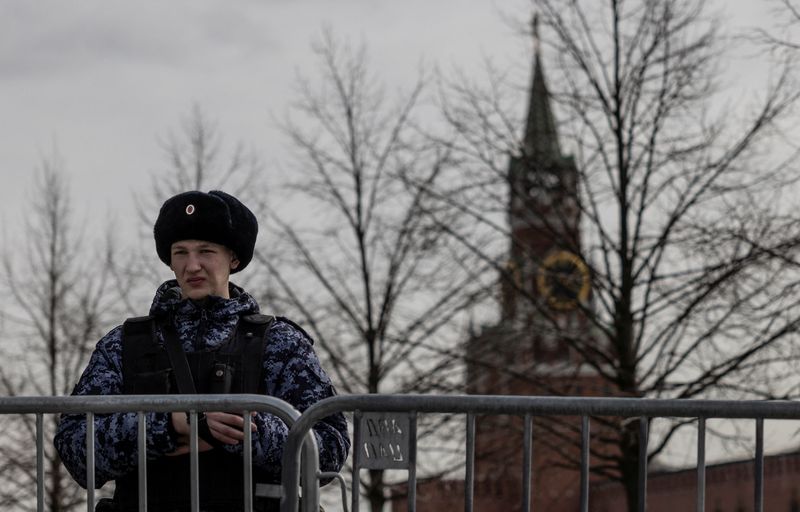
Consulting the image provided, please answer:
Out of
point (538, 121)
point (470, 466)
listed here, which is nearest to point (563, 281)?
point (538, 121)

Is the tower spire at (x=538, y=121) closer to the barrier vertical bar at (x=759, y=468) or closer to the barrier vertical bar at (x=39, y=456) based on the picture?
the barrier vertical bar at (x=759, y=468)

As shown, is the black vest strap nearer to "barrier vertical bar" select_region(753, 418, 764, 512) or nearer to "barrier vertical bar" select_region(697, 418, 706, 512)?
"barrier vertical bar" select_region(697, 418, 706, 512)

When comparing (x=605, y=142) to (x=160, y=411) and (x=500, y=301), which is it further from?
(x=160, y=411)

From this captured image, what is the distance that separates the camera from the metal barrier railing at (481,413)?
3.74 meters

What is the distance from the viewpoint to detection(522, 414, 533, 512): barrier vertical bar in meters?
3.86

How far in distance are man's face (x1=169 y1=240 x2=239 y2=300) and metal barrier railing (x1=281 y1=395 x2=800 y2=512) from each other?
52cm

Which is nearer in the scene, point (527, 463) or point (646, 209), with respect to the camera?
point (527, 463)

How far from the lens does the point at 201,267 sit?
13.1ft

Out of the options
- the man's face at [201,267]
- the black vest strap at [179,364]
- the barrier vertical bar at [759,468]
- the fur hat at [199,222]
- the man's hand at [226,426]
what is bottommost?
the barrier vertical bar at [759,468]

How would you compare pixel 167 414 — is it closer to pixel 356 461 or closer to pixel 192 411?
pixel 192 411

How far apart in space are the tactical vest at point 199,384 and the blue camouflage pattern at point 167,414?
0.03 m

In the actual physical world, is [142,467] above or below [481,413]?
below

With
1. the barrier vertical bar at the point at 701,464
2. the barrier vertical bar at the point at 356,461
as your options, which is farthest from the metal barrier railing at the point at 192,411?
the barrier vertical bar at the point at 701,464

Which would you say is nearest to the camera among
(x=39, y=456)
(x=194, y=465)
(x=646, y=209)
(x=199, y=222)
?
(x=194, y=465)
